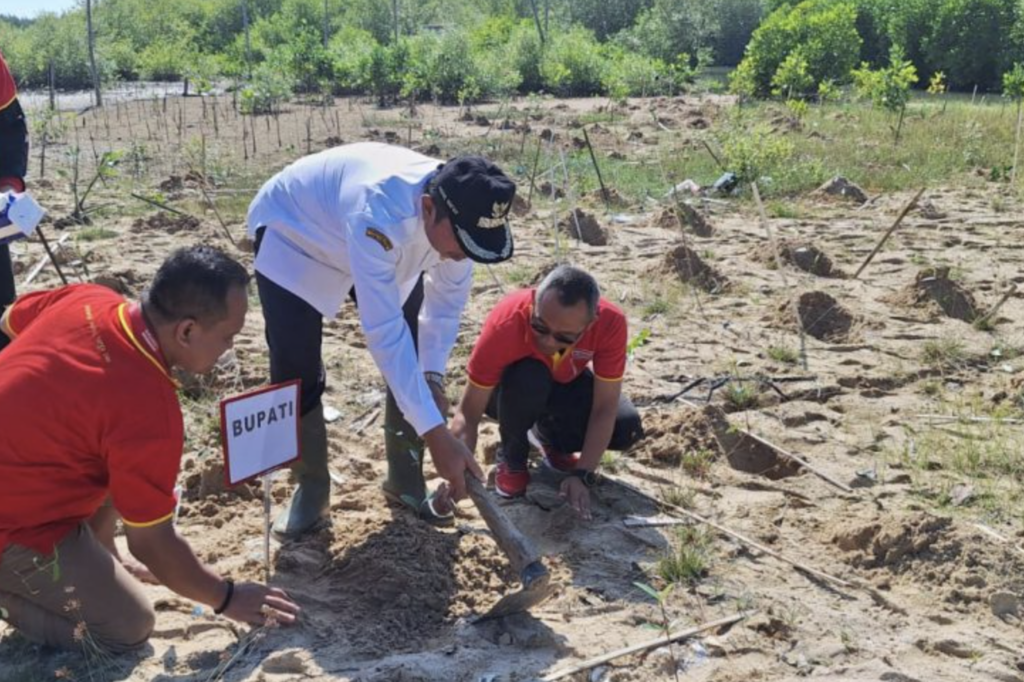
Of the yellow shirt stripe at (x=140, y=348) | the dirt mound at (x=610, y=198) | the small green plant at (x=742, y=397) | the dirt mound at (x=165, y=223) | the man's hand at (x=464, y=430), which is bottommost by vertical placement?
the small green plant at (x=742, y=397)

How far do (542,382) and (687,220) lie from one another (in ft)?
16.3

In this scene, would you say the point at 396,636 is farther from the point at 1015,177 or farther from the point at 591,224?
the point at 1015,177

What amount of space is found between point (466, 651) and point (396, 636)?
0.24m

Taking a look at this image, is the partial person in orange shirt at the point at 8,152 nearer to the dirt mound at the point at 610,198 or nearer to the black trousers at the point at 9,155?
the black trousers at the point at 9,155

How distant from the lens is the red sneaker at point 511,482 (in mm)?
4062

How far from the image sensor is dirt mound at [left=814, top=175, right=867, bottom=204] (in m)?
9.67

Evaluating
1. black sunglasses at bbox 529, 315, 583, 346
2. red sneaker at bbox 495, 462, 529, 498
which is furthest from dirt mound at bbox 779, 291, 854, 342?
black sunglasses at bbox 529, 315, 583, 346

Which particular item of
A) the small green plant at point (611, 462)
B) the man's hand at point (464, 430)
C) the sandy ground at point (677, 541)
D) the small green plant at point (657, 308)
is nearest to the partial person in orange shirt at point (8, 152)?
the sandy ground at point (677, 541)

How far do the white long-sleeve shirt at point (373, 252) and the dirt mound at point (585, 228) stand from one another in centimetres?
441

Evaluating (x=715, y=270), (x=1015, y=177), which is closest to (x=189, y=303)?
(x=715, y=270)

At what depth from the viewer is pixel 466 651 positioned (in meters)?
3.04

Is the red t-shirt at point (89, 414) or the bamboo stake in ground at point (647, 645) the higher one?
the red t-shirt at point (89, 414)

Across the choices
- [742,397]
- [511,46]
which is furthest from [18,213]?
[511,46]

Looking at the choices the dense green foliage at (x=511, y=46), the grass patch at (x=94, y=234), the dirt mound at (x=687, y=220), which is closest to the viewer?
the grass patch at (x=94, y=234)
